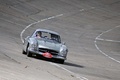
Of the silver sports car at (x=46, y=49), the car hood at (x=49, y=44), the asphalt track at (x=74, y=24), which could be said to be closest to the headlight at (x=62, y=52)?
the silver sports car at (x=46, y=49)

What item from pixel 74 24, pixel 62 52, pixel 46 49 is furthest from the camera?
pixel 74 24

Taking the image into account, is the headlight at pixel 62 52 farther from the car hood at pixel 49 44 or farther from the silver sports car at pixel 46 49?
the car hood at pixel 49 44

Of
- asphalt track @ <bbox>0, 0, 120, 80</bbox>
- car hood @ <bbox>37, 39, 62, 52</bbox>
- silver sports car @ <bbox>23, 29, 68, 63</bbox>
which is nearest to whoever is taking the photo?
silver sports car @ <bbox>23, 29, 68, 63</bbox>

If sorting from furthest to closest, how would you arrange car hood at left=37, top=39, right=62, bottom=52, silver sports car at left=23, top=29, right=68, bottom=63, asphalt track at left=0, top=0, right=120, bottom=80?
asphalt track at left=0, top=0, right=120, bottom=80, car hood at left=37, top=39, right=62, bottom=52, silver sports car at left=23, top=29, right=68, bottom=63

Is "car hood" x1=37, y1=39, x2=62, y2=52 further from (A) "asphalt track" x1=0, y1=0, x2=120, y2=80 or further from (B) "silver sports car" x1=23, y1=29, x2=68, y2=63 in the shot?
(A) "asphalt track" x1=0, y1=0, x2=120, y2=80

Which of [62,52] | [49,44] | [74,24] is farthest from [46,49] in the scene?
[74,24]

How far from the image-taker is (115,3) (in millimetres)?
54906

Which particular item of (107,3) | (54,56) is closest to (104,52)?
(54,56)

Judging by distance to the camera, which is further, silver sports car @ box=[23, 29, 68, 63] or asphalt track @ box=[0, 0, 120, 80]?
asphalt track @ box=[0, 0, 120, 80]

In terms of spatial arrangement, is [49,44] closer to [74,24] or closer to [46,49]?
[46,49]

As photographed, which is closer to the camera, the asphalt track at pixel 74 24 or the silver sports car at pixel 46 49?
the silver sports car at pixel 46 49

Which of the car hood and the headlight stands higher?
the car hood

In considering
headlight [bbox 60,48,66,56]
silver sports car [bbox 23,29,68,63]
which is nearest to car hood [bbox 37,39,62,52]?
silver sports car [bbox 23,29,68,63]

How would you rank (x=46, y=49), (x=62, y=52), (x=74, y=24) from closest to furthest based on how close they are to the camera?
1. (x=46, y=49)
2. (x=62, y=52)
3. (x=74, y=24)
